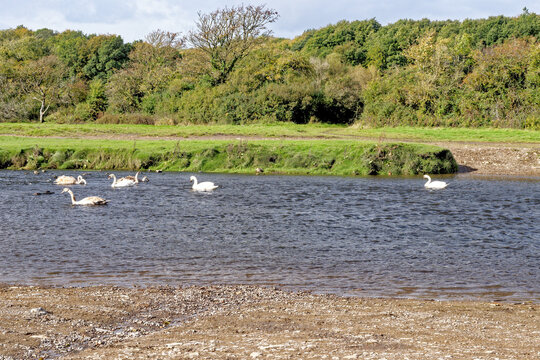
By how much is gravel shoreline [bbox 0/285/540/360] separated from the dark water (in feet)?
3.59

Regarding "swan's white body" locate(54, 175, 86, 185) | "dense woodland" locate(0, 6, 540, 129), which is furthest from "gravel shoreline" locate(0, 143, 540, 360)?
"dense woodland" locate(0, 6, 540, 129)

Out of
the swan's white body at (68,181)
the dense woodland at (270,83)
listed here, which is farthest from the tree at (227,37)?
the swan's white body at (68,181)

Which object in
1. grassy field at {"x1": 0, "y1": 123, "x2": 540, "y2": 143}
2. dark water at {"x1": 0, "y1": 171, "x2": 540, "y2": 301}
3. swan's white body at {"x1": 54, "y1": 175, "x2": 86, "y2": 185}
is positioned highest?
grassy field at {"x1": 0, "y1": 123, "x2": 540, "y2": 143}

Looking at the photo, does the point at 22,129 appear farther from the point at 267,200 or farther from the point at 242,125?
the point at 267,200

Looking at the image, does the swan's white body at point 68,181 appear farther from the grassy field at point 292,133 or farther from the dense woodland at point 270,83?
the dense woodland at point 270,83

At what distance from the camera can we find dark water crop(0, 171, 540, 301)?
42.5 feet

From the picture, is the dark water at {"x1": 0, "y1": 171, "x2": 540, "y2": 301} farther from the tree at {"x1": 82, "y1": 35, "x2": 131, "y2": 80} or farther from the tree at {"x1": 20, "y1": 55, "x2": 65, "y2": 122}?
the tree at {"x1": 82, "y1": 35, "x2": 131, "y2": 80}

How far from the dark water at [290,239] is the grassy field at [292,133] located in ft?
48.8

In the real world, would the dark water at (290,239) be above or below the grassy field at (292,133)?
below

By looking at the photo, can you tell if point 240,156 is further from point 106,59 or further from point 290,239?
point 106,59

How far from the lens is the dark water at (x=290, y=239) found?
12945 millimetres

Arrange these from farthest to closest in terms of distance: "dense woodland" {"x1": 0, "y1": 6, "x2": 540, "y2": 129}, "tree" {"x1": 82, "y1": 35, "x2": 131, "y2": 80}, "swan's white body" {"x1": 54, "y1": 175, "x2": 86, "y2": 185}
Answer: "tree" {"x1": 82, "y1": 35, "x2": 131, "y2": 80} → "dense woodland" {"x1": 0, "y1": 6, "x2": 540, "y2": 129} → "swan's white body" {"x1": 54, "y1": 175, "x2": 86, "y2": 185}

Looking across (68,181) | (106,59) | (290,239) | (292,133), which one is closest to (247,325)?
(290,239)

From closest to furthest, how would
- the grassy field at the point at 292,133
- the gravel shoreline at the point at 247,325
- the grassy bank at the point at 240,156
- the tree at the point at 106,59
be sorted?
the gravel shoreline at the point at 247,325
the grassy bank at the point at 240,156
the grassy field at the point at 292,133
the tree at the point at 106,59
